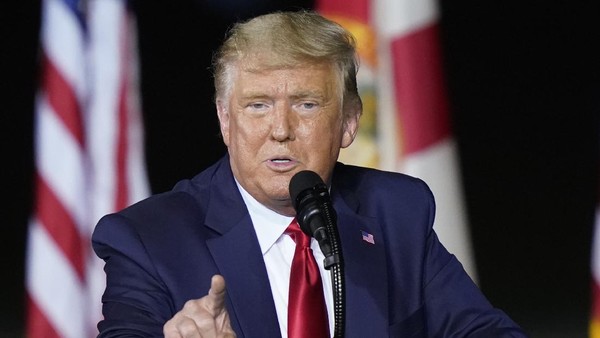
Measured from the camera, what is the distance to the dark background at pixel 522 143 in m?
3.59

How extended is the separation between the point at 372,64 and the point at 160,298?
1.55 m

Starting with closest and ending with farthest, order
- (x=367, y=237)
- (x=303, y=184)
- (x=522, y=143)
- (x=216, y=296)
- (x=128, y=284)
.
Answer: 1. (x=216, y=296)
2. (x=303, y=184)
3. (x=128, y=284)
4. (x=367, y=237)
5. (x=522, y=143)

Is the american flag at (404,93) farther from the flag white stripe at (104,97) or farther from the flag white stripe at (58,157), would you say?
the flag white stripe at (58,157)

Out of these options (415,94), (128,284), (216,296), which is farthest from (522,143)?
(216,296)

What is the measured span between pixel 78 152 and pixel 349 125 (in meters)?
1.34

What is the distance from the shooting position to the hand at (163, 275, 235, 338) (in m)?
1.75

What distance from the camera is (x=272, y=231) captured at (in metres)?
2.29

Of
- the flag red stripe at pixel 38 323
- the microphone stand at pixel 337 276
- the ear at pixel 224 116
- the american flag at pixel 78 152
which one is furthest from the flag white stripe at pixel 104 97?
the microphone stand at pixel 337 276

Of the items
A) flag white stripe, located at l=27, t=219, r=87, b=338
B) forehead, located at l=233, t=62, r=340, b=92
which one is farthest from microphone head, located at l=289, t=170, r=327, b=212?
flag white stripe, located at l=27, t=219, r=87, b=338

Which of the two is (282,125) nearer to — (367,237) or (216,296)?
(367,237)

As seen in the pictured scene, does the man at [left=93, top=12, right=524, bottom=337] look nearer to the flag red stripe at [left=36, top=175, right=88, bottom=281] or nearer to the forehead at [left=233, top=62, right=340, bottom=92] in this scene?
the forehead at [left=233, top=62, right=340, bottom=92]

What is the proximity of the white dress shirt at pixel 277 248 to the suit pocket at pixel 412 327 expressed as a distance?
0.41ft

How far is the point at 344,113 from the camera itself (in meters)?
2.31

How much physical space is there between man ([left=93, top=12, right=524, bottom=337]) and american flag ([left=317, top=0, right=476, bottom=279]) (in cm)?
115
